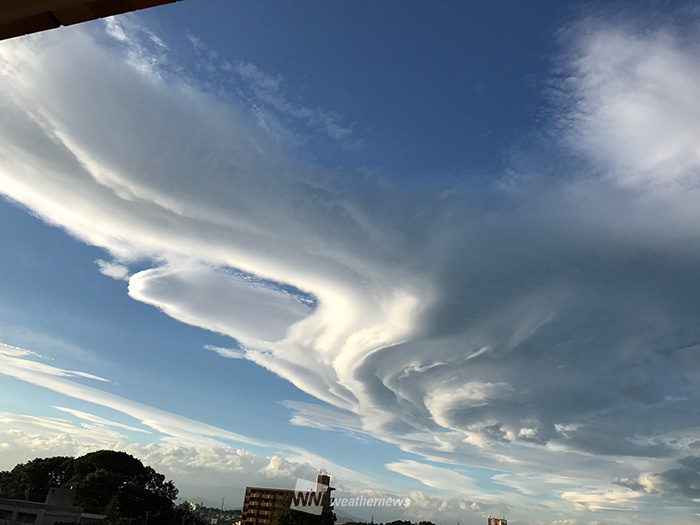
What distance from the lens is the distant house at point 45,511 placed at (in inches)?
2618

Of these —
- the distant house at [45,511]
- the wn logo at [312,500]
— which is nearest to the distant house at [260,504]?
the wn logo at [312,500]

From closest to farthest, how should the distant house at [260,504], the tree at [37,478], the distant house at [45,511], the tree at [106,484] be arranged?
the distant house at [45,511] < the tree at [106,484] < the tree at [37,478] < the distant house at [260,504]

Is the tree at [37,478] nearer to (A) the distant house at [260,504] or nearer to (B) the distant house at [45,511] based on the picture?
(B) the distant house at [45,511]

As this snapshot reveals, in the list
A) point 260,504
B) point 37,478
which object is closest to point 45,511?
point 37,478

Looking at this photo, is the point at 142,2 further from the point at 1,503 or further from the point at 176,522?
the point at 176,522

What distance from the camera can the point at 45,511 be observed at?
6650 cm

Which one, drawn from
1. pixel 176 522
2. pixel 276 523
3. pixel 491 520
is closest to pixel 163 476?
pixel 176 522

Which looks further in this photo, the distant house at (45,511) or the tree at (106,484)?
the tree at (106,484)

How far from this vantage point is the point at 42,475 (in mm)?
100750

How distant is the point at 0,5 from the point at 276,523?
314ft

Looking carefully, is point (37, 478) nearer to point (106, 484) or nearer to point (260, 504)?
point (106, 484)

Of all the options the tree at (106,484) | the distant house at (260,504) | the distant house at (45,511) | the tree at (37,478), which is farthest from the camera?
the distant house at (260,504)

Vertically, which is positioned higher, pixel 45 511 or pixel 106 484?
pixel 106 484

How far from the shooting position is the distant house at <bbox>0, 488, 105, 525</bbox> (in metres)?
66.5
